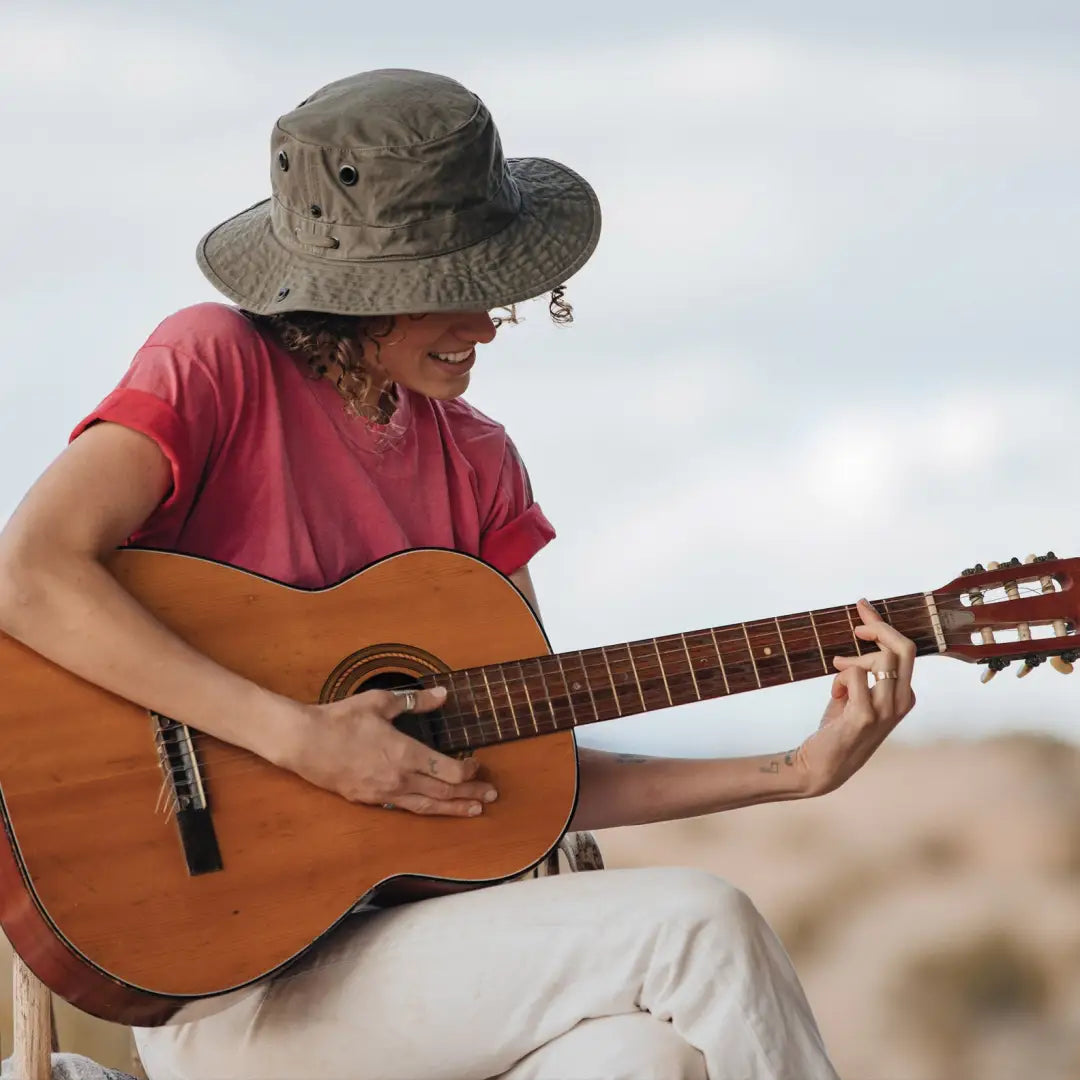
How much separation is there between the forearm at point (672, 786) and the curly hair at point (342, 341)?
57 cm

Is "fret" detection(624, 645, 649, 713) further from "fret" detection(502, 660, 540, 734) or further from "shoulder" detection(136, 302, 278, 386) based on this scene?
"shoulder" detection(136, 302, 278, 386)

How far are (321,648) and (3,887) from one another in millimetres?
402

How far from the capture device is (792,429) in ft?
19.2

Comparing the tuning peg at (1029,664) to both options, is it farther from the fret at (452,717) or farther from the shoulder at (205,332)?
the shoulder at (205,332)

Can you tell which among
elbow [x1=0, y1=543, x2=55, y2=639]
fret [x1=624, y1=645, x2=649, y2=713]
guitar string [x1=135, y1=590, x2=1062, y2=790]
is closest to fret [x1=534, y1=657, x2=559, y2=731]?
guitar string [x1=135, y1=590, x2=1062, y2=790]

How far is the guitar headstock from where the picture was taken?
172cm

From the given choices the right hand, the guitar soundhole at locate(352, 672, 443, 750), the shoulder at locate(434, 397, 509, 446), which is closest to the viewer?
the right hand

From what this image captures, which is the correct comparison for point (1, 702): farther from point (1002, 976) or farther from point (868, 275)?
point (868, 275)

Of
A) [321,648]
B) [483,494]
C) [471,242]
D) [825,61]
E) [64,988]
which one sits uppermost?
[825,61]

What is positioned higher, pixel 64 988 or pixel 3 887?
pixel 3 887

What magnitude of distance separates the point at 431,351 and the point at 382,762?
53 cm

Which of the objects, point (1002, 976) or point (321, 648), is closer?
point (321, 648)

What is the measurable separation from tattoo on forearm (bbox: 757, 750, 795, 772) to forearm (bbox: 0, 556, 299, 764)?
63 cm

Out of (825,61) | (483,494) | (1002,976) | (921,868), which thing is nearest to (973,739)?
(921,868)
